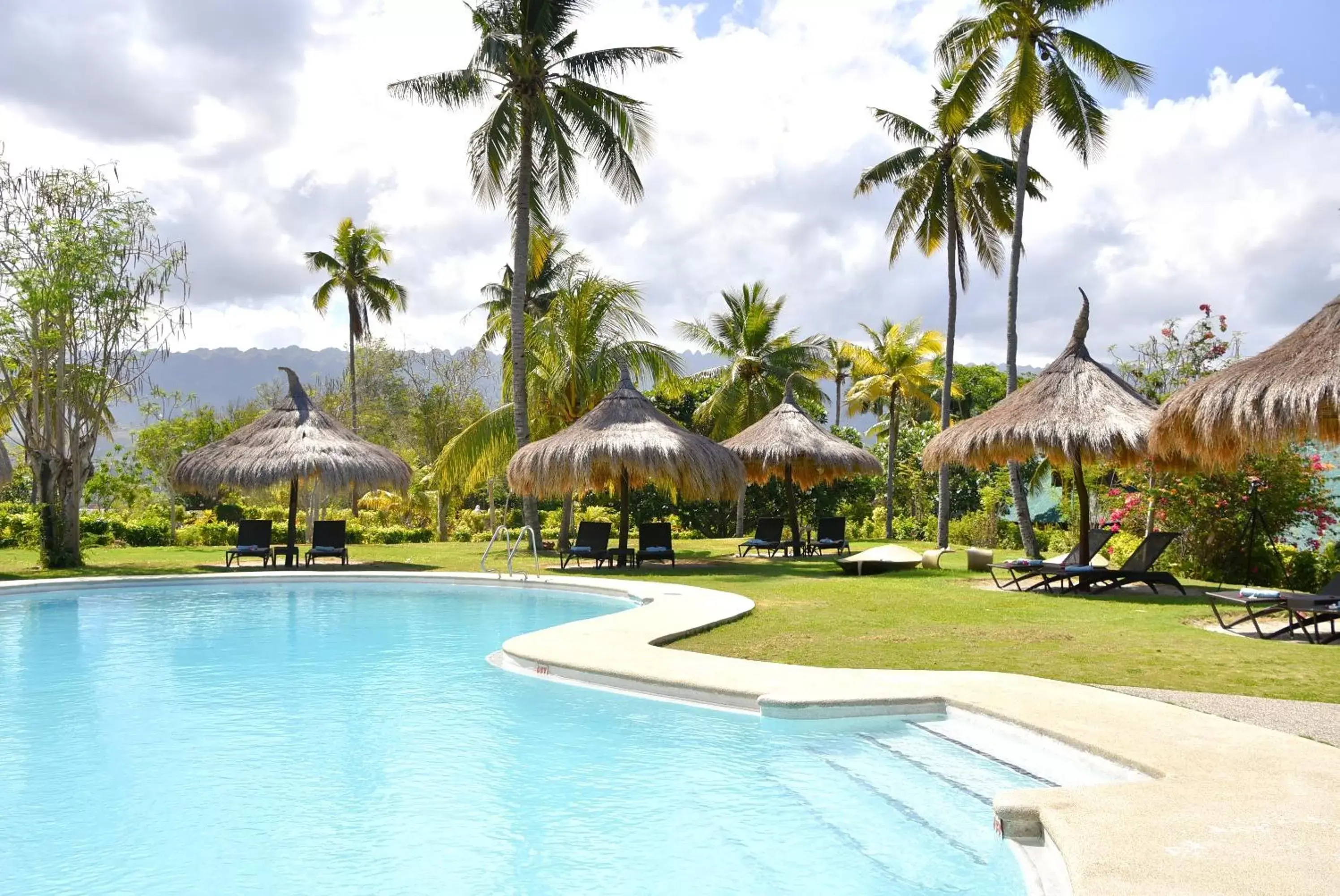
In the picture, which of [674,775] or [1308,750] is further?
[674,775]

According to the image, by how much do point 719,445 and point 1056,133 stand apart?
27.6 feet

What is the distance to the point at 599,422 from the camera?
17.5 metres

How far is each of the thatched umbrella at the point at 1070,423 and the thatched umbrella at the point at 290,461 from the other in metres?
9.80

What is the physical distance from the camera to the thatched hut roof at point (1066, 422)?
12.9 m

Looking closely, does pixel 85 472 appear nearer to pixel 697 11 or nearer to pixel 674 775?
pixel 697 11

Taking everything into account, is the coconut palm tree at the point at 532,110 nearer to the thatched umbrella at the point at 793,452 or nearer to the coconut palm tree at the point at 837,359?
the thatched umbrella at the point at 793,452

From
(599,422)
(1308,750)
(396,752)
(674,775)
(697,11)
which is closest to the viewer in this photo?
(1308,750)

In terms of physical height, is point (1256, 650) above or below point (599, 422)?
below

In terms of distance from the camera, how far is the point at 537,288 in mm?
27797

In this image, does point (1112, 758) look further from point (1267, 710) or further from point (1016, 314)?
point (1016, 314)

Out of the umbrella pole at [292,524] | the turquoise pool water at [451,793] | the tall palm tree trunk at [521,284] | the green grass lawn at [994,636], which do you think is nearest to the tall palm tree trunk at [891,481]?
the green grass lawn at [994,636]

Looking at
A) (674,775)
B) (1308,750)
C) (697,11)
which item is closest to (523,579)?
(697,11)

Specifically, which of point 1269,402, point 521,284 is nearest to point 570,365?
point 521,284

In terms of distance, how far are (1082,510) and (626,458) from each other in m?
6.92
